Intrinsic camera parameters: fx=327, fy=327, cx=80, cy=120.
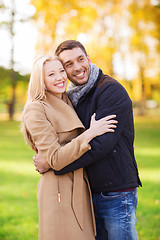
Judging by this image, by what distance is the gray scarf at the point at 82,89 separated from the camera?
108 inches

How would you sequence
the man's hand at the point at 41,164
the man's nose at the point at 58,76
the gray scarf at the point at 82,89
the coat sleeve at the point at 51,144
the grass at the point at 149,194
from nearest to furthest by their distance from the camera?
the coat sleeve at the point at 51,144
the man's hand at the point at 41,164
the man's nose at the point at 58,76
the gray scarf at the point at 82,89
the grass at the point at 149,194

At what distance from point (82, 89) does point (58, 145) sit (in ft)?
1.97

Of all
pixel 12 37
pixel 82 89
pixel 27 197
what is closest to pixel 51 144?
pixel 82 89

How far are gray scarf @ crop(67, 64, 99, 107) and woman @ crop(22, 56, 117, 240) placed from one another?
6.7 inches

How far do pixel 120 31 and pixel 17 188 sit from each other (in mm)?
16349

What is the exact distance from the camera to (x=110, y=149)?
2.46 metres

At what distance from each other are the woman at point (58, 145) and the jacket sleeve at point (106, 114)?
0.05 metres

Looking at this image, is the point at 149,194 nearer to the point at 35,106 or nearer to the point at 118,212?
the point at 118,212

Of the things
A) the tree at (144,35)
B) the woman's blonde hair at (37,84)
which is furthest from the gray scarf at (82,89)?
the tree at (144,35)

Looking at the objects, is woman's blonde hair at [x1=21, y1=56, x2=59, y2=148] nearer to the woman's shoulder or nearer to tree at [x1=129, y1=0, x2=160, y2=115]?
the woman's shoulder

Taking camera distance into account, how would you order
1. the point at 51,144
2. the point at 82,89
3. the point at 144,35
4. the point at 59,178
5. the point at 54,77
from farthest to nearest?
the point at 144,35 → the point at 82,89 → the point at 54,77 → the point at 59,178 → the point at 51,144

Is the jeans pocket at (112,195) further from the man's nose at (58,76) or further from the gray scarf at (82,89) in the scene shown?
the man's nose at (58,76)

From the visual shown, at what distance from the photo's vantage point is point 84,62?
283cm

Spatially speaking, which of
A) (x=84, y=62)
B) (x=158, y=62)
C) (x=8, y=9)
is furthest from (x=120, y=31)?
(x=84, y=62)
